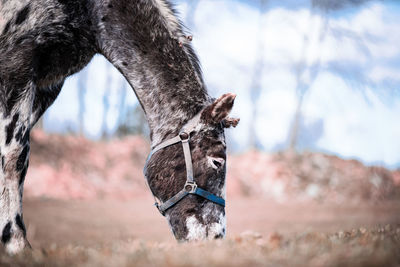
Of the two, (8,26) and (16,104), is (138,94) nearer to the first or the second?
(16,104)

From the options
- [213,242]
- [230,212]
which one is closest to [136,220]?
[230,212]

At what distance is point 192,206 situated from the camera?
310cm

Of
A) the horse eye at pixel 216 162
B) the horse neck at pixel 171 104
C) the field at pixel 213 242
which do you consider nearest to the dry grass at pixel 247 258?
the field at pixel 213 242

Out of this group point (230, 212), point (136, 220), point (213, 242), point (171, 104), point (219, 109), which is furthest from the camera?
point (230, 212)

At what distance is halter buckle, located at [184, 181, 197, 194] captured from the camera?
3100 mm

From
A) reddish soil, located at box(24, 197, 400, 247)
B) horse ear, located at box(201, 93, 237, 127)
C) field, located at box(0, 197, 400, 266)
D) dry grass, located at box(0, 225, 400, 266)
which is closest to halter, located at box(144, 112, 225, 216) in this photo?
horse ear, located at box(201, 93, 237, 127)

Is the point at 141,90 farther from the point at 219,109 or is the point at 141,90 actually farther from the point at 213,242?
the point at 213,242

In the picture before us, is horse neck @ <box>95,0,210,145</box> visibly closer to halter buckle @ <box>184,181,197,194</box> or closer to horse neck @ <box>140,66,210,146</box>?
horse neck @ <box>140,66,210,146</box>

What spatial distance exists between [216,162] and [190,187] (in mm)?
320

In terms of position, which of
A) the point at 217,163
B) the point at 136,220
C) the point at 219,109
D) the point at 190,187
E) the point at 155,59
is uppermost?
the point at 155,59

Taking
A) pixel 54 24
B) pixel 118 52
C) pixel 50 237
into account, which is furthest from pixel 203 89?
pixel 50 237

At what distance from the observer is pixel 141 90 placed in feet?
11.4

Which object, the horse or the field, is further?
the horse

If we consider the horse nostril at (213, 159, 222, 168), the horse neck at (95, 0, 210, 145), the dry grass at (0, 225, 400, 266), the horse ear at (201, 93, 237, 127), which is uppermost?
the horse neck at (95, 0, 210, 145)
